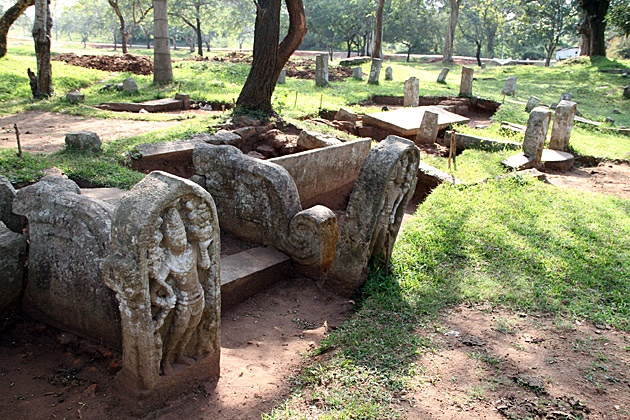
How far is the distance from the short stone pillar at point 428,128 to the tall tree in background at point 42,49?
9004 mm

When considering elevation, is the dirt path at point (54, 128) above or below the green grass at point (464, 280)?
above

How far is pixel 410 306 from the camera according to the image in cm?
441

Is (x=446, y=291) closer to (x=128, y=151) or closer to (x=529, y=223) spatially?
(x=529, y=223)

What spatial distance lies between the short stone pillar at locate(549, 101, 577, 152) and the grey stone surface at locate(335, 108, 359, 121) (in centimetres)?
446

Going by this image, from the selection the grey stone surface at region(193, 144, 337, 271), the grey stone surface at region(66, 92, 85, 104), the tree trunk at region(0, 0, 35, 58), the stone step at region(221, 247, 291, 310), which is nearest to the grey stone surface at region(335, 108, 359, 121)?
the grey stone surface at region(66, 92, 85, 104)

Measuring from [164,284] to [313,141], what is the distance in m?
5.74

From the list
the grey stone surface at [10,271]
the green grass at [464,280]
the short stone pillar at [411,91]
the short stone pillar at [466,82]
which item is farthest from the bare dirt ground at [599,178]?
the grey stone surface at [10,271]

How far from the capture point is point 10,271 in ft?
12.4

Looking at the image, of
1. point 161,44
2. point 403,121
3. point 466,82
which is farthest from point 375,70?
point 161,44

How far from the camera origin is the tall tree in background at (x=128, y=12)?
21.3 metres

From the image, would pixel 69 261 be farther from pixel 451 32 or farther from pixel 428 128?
pixel 451 32

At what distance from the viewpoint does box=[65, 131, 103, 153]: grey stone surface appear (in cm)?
690

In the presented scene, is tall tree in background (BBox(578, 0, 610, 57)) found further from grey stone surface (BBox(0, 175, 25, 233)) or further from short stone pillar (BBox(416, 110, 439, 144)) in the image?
grey stone surface (BBox(0, 175, 25, 233))

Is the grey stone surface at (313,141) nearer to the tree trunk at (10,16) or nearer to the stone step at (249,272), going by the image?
the stone step at (249,272)
